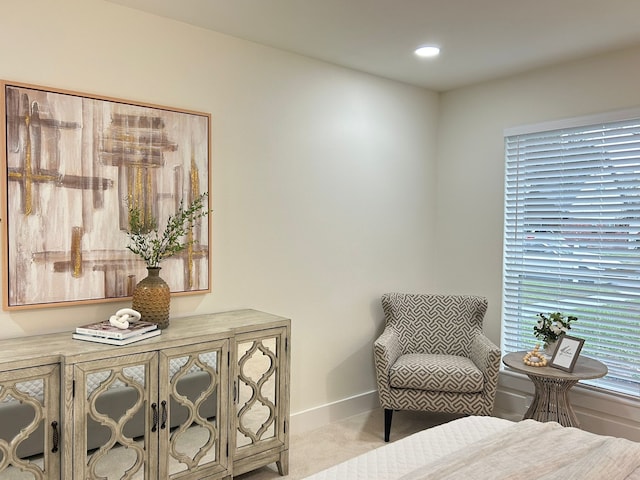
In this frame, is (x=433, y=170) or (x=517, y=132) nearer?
(x=517, y=132)

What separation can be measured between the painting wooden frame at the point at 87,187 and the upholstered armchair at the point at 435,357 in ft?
4.74

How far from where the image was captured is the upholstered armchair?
126 inches

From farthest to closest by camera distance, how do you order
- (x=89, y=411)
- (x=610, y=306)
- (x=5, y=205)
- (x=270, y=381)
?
(x=610, y=306) < (x=270, y=381) < (x=5, y=205) < (x=89, y=411)

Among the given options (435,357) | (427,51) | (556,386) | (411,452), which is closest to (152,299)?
(411,452)

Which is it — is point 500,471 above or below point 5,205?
below

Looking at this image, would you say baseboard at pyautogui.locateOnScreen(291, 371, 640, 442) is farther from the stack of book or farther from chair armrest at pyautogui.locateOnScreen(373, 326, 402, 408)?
the stack of book

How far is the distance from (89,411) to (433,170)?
3246mm

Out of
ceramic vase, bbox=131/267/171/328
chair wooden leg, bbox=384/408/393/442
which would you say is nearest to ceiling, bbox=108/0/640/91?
ceramic vase, bbox=131/267/171/328

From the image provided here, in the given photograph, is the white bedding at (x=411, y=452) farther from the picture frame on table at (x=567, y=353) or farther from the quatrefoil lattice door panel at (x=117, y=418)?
the picture frame on table at (x=567, y=353)

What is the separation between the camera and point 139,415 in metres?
2.27

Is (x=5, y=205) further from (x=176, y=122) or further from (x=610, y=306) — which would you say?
(x=610, y=306)

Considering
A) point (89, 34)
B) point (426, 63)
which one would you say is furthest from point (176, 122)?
point (426, 63)

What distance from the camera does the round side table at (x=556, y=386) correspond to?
118 inches

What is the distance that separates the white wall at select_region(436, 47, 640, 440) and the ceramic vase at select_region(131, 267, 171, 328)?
2.55 m
